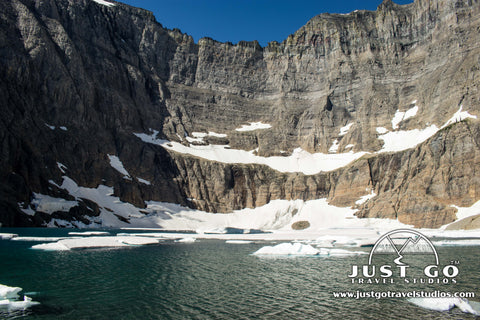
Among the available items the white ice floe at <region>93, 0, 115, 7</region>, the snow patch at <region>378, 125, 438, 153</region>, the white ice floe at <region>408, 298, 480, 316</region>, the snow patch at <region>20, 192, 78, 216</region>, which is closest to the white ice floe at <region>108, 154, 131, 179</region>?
the snow patch at <region>20, 192, 78, 216</region>

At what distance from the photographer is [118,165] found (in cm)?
10212

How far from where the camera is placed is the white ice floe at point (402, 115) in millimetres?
118000

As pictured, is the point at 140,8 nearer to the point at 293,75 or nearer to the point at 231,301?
the point at 293,75

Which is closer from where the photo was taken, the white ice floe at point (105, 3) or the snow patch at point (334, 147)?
the snow patch at point (334, 147)

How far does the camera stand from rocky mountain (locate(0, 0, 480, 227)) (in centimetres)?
8294

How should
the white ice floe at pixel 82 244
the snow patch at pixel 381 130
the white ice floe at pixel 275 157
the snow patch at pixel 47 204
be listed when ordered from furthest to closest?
the white ice floe at pixel 275 157
the snow patch at pixel 381 130
the snow patch at pixel 47 204
the white ice floe at pixel 82 244

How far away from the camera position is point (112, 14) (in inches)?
5276

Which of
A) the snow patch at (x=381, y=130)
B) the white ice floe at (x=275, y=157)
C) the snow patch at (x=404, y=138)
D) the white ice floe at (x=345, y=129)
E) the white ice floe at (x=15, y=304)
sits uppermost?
the white ice floe at (x=345, y=129)

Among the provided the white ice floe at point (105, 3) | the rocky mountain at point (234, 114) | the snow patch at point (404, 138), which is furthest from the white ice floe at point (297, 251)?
the white ice floe at point (105, 3)

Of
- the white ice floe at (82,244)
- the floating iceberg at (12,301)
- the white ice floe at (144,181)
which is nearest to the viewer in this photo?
the floating iceberg at (12,301)

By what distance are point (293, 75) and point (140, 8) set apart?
71906 millimetres

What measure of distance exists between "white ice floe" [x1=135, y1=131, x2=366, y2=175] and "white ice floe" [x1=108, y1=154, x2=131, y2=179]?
623 inches

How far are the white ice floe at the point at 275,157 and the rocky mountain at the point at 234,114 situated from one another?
689mm

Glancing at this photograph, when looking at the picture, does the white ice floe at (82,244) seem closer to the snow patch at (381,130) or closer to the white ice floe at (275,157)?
the white ice floe at (275,157)
